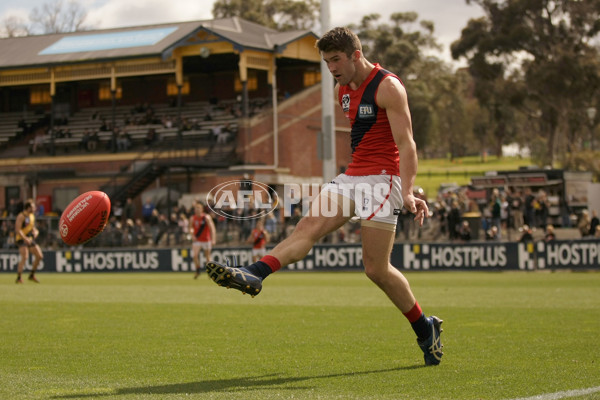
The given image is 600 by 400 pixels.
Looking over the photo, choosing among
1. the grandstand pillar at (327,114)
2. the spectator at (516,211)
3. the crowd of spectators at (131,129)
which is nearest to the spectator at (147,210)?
the crowd of spectators at (131,129)

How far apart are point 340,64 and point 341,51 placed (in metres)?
0.10

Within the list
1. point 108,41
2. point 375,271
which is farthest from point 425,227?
point 108,41

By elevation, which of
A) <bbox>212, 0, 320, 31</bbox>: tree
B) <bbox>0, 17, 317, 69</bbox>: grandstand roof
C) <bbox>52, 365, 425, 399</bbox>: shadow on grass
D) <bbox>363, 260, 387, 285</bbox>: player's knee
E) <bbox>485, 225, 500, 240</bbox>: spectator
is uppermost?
<bbox>212, 0, 320, 31</bbox>: tree

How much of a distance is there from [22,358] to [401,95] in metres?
3.97

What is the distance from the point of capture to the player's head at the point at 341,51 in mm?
6812

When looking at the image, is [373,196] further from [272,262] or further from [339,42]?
[339,42]

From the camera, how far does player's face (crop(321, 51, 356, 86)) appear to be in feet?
22.5

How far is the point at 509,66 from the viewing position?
56.8 metres

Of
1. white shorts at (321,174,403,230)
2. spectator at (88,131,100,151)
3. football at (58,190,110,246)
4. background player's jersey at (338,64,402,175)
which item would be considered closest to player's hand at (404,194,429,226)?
white shorts at (321,174,403,230)

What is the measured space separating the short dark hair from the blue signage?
39595mm

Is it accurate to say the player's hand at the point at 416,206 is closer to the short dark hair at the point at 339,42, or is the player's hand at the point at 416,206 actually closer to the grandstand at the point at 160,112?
the short dark hair at the point at 339,42

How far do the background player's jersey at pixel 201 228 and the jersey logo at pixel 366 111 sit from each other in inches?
713

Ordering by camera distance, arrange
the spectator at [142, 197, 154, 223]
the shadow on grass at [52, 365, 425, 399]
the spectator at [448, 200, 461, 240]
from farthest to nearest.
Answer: the spectator at [142, 197, 154, 223]
the spectator at [448, 200, 461, 240]
the shadow on grass at [52, 365, 425, 399]

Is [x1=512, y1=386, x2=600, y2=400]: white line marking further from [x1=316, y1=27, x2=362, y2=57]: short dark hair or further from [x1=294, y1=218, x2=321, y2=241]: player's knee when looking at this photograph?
[x1=316, y1=27, x2=362, y2=57]: short dark hair
